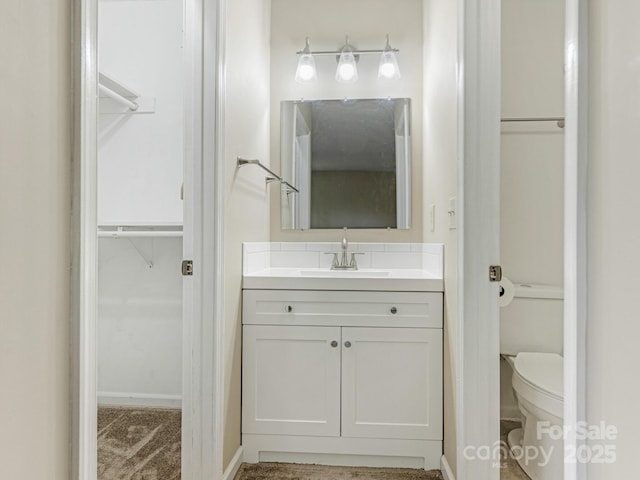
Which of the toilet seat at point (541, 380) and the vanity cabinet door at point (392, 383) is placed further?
the vanity cabinet door at point (392, 383)

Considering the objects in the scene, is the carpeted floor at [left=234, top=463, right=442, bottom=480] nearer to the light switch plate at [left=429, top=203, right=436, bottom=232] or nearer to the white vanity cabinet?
the white vanity cabinet

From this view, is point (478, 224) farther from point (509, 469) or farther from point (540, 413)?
point (509, 469)

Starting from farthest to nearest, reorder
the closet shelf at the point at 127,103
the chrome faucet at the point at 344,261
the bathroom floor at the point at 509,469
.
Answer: the chrome faucet at the point at 344,261 < the closet shelf at the point at 127,103 < the bathroom floor at the point at 509,469

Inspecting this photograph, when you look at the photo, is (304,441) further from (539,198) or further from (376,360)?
(539,198)

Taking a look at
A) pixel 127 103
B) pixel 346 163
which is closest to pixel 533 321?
pixel 346 163

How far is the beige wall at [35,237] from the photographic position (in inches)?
20.9

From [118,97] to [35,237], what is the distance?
70.4 inches

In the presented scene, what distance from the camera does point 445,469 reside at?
159 centimetres

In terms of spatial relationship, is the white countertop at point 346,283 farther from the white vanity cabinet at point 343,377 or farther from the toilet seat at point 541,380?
the toilet seat at point 541,380

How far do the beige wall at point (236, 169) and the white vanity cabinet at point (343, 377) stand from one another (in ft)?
0.37

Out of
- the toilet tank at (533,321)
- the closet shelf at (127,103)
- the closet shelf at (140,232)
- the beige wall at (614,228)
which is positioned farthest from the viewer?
the closet shelf at (127,103)

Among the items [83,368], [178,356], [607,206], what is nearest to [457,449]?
[607,206]

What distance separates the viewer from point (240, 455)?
5.60ft

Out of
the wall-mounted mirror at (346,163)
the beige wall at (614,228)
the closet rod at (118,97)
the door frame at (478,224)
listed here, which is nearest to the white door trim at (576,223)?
the beige wall at (614,228)
